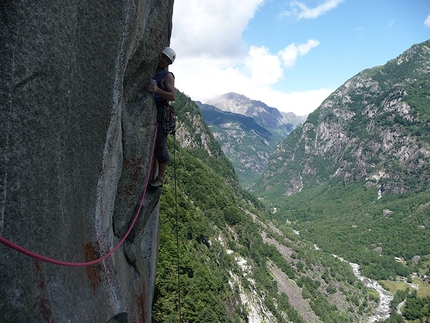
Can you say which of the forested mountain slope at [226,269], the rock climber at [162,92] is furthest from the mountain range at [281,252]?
the rock climber at [162,92]

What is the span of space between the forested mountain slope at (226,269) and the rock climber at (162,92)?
5.85 feet

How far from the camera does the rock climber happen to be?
8109 mm

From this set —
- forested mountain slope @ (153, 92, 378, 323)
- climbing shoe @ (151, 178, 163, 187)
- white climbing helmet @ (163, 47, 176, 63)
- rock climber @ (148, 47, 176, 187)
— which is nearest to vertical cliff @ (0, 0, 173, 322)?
rock climber @ (148, 47, 176, 187)

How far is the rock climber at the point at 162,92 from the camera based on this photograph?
26.6 ft

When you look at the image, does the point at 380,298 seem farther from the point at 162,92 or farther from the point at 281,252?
the point at 162,92

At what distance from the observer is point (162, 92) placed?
7.96 m

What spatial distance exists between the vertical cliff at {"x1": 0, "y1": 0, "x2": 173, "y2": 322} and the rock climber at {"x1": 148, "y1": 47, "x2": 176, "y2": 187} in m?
0.45

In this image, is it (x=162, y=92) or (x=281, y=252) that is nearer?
(x=162, y=92)

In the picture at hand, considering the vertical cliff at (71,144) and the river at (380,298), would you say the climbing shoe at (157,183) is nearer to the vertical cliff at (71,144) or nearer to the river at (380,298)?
the vertical cliff at (71,144)

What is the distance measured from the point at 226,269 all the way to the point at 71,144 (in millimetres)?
45441

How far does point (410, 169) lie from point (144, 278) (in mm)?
231339

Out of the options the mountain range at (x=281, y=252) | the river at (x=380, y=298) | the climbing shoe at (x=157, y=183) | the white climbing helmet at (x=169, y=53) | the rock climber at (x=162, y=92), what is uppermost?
the white climbing helmet at (x=169, y=53)

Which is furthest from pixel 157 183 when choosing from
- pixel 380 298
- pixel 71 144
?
pixel 380 298

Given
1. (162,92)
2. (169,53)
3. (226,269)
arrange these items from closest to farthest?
(162,92)
(169,53)
(226,269)
